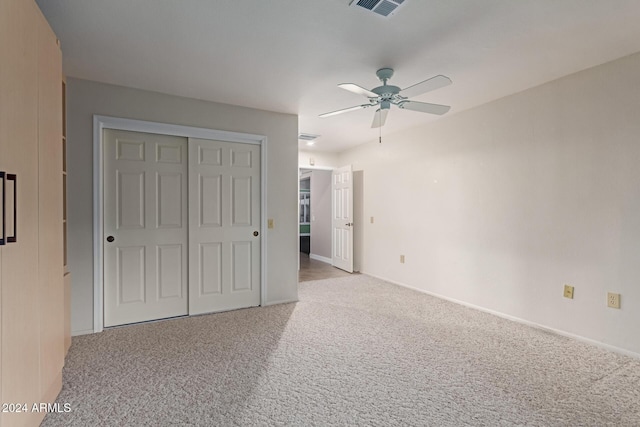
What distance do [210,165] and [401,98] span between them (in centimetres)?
212

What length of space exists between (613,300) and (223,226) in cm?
368

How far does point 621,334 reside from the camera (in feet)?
8.20

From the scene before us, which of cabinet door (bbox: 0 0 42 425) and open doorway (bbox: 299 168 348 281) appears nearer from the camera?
cabinet door (bbox: 0 0 42 425)

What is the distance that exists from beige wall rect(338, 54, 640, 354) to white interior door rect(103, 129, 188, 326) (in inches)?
123

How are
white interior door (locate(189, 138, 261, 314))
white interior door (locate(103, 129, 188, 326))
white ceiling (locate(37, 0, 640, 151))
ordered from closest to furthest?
white ceiling (locate(37, 0, 640, 151))
white interior door (locate(103, 129, 188, 326))
white interior door (locate(189, 138, 261, 314))

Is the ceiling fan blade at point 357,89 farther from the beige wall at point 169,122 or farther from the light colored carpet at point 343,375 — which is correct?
the light colored carpet at point 343,375

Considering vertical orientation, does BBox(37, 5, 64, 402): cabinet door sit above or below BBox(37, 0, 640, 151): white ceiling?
below

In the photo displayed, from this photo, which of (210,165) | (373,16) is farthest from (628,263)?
(210,165)

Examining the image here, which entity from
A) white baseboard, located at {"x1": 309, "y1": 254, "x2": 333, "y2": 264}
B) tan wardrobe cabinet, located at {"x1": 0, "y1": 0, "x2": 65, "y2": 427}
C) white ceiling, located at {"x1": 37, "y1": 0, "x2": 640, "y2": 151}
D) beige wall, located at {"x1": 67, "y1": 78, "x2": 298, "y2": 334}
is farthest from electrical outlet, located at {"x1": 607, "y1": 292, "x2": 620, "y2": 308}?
white baseboard, located at {"x1": 309, "y1": 254, "x2": 333, "y2": 264}

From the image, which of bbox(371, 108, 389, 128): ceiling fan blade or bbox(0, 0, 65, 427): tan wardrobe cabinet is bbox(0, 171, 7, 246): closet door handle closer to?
bbox(0, 0, 65, 427): tan wardrobe cabinet

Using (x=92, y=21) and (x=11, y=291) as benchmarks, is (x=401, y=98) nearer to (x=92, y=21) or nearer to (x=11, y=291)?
(x=92, y=21)

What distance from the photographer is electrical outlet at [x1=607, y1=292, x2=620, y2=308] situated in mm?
2521

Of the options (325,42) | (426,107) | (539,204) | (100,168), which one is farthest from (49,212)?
(539,204)

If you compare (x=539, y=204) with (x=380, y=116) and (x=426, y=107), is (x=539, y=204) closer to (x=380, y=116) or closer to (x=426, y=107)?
(x=426, y=107)
